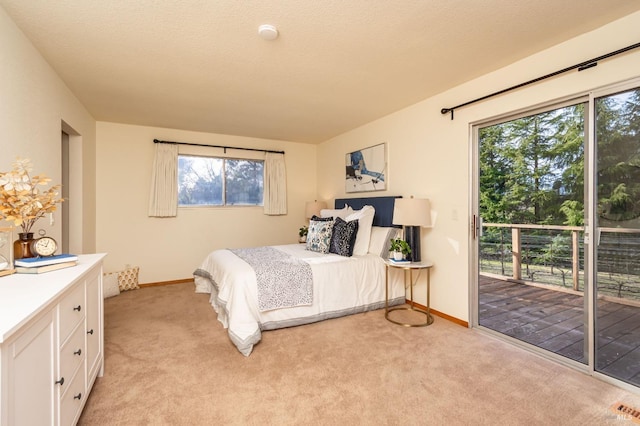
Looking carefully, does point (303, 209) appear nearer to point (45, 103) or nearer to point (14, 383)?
point (45, 103)

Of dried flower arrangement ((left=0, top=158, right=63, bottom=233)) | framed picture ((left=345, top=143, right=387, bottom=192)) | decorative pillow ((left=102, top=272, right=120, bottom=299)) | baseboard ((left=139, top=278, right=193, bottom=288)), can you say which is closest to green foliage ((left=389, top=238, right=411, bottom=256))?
framed picture ((left=345, top=143, right=387, bottom=192))

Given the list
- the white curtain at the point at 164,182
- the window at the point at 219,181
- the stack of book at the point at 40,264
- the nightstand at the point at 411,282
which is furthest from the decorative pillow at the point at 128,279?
→ the nightstand at the point at 411,282

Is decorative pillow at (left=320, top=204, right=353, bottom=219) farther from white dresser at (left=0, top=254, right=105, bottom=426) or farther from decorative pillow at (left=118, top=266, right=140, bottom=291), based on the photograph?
white dresser at (left=0, top=254, right=105, bottom=426)

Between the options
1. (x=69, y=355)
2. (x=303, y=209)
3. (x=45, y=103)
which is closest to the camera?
(x=69, y=355)

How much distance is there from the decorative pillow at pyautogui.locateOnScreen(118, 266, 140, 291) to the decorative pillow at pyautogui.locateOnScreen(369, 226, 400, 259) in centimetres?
349

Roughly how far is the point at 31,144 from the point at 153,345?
1858 millimetres

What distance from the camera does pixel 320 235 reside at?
390 cm

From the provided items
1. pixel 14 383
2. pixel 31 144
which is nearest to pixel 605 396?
pixel 14 383

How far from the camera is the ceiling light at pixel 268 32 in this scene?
211 centimetres

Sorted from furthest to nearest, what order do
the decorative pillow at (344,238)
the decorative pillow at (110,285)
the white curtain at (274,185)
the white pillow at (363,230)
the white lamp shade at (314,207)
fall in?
the white curtain at (274,185)
the white lamp shade at (314,207)
the decorative pillow at (110,285)
the white pillow at (363,230)
the decorative pillow at (344,238)

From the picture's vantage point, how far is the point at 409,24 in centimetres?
210

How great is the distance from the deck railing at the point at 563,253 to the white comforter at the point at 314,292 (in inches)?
46.7

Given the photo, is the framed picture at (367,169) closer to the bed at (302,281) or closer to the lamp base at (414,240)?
the bed at (302,281)

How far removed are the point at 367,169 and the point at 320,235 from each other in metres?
1.32
